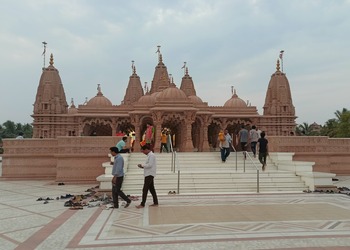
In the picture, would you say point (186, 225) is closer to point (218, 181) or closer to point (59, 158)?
point (218, 181)

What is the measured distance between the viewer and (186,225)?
5.84 m

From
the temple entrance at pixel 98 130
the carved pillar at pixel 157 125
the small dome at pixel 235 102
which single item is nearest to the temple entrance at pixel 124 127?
the temple entrance at pixel 98 130

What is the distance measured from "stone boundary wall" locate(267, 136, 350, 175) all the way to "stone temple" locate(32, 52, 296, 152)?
21.0ft

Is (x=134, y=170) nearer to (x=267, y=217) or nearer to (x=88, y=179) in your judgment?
(x=88, y=179)

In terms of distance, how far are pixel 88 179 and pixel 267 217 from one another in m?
10.1

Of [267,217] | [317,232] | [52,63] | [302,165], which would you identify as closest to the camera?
[317,232]

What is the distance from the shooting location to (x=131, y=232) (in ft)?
17.8

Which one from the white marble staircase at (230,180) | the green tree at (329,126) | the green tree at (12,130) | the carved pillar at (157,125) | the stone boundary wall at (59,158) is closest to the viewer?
the white marble staircase at (230,180)

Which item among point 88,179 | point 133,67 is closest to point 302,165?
point 88,179

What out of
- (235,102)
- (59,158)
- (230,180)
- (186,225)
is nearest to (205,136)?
(235,102)

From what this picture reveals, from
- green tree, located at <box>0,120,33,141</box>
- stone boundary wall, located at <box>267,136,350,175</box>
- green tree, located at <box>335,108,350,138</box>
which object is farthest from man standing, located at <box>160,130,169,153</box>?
green tree, located at <box>0,120,33,141</box>

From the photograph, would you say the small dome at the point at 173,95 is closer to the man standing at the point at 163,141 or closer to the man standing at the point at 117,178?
the man standing at the point at 163,141

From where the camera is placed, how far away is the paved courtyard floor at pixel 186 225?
4.78 m

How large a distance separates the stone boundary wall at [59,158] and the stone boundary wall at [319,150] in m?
7.82
